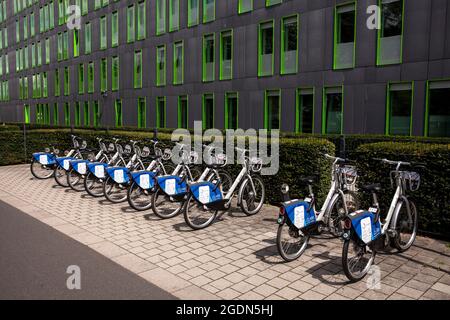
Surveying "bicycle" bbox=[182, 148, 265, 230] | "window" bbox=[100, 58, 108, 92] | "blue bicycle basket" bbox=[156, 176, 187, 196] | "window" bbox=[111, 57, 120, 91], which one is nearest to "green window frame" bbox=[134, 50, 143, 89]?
"window" bbox=[111, 57, 120, 91]

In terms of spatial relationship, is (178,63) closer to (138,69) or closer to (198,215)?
(138,69)

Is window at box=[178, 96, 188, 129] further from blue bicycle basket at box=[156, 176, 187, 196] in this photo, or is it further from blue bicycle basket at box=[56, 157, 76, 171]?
blue bicycle basket at box=[156, 176, 187, 196]

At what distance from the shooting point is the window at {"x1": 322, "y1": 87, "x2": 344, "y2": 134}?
621 inches

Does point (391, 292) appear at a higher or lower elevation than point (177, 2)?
lower

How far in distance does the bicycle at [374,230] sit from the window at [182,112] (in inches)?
702

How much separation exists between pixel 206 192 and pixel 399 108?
10.4 m

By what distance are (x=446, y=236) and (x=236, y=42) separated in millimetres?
15148

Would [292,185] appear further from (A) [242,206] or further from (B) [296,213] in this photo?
(B) [296,213]

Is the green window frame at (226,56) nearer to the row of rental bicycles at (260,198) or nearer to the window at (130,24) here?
the window at (130,24)

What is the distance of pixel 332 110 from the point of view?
631 inches

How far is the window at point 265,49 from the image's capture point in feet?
58.7

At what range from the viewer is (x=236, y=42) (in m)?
19.2

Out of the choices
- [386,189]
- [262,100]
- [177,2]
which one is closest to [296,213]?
[386,189]

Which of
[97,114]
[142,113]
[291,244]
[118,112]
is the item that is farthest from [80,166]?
[97,114]
